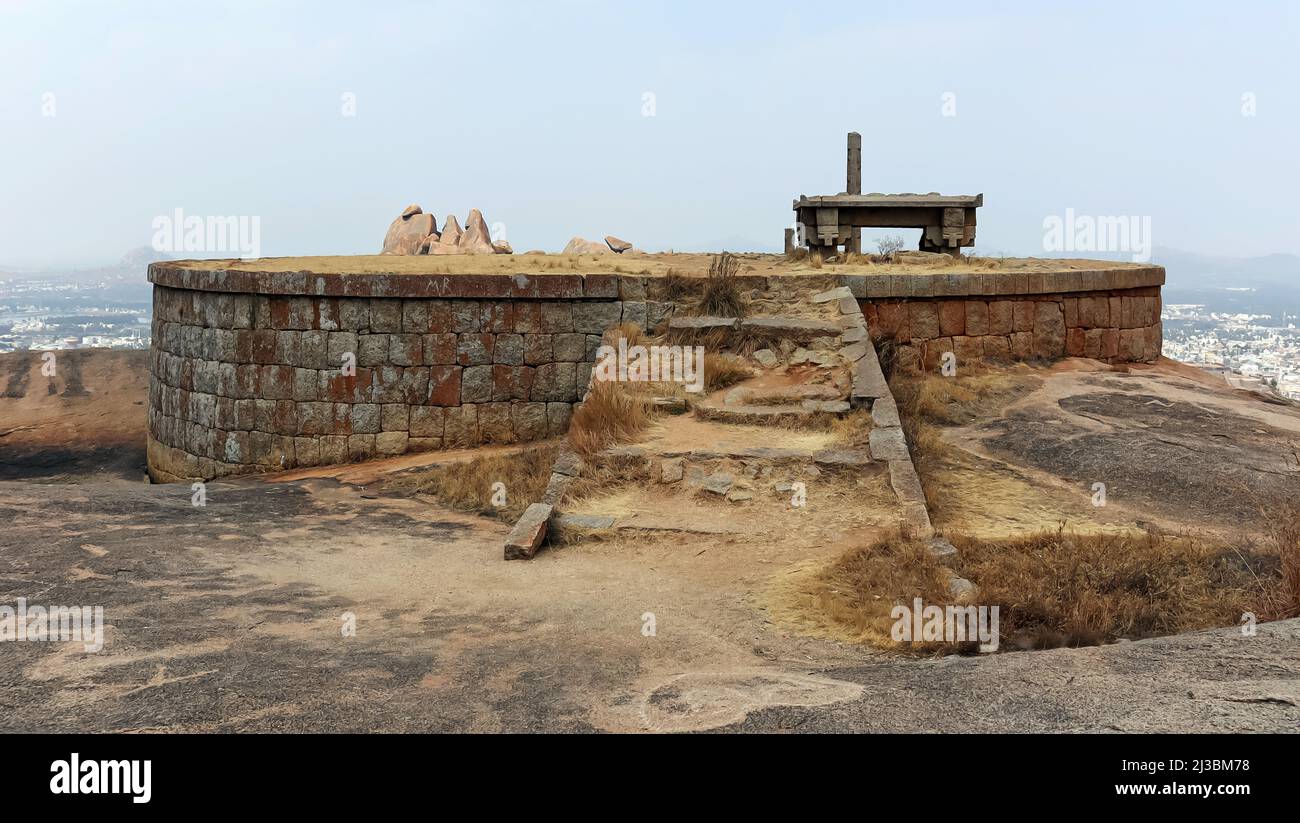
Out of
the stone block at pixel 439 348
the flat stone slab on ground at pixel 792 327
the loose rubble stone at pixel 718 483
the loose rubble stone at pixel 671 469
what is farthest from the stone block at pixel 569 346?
the loose rubble stone at pixel 718 483

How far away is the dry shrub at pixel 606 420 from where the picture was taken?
884 centimetres

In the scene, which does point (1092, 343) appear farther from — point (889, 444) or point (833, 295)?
point (889, 444)

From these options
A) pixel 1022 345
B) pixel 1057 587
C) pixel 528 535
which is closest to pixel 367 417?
pixel 528 535

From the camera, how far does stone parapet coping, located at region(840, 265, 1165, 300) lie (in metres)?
12.0

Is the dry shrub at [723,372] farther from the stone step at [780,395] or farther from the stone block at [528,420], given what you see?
the stone block at [528,420]

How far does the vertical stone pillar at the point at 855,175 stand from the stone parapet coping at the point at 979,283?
4.21 meters

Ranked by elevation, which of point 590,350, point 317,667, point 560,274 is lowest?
point 317,667

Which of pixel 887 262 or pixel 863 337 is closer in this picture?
pixel 863 337

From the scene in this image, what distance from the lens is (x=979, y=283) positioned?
40.5 feet

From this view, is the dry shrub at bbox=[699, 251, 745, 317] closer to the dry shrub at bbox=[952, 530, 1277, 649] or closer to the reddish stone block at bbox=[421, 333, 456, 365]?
the reddish stone block at bbox=[421, 333, 456, 365]

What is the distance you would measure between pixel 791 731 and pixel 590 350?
828 centimetres

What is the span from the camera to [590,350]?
462 inches
